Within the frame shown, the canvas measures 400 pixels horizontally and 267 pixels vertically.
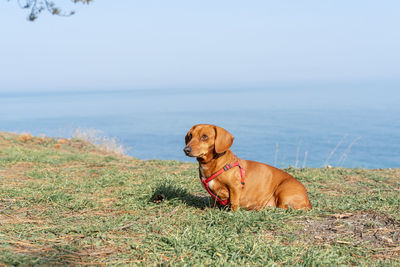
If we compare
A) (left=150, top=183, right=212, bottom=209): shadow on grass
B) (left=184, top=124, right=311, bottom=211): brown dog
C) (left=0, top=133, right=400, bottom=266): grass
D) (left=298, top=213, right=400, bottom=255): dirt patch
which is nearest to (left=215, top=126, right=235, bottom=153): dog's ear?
(left=184, top=124, right=311, bottom=211): brown dog

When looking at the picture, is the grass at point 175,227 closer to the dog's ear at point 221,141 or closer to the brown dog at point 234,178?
the brown dog at point 234,178

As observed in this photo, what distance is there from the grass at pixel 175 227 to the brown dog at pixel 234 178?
0.84 feet

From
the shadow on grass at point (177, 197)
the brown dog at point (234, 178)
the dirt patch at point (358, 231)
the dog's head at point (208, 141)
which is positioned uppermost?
the dog's head at point (208, 141)

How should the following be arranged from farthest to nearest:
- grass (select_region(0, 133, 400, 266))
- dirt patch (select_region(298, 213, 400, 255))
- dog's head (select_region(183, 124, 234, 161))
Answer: dog's head (select_region(183, 124, 234, 161)) < dirt patch (select_region(298, 213, 400, 255)) < grass (select_region(0, 133, 400, 266))

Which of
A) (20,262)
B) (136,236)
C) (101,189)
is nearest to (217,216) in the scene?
(136,236)

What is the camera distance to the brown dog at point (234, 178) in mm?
4059

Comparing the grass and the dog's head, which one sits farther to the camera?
the dog's head

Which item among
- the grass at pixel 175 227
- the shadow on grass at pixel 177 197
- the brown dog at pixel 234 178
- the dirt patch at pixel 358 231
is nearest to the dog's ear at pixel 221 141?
the brown dog at pixel 234 178

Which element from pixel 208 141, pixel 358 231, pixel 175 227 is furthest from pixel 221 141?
pixel 358 231

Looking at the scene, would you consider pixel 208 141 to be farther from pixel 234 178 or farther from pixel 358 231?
pixel 358 231

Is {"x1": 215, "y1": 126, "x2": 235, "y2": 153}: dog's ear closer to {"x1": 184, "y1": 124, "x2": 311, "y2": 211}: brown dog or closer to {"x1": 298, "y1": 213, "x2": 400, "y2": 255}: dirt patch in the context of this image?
{"x1": 184, "y1": 124, "x2": 311, "y2": 211}: brown dog

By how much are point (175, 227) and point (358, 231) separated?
1.80 metres

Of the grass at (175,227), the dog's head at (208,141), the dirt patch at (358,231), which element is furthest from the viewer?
the dog's head at (208,141)

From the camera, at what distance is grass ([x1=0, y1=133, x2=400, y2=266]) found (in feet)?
9.26
